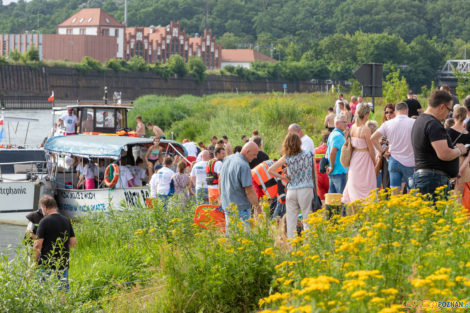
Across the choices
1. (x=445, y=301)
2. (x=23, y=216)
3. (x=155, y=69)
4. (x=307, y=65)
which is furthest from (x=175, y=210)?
(x=307, y=65)

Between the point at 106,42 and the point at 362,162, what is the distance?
118921 millimetres

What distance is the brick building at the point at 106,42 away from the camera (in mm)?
122000

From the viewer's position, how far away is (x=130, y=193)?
16.3 meters

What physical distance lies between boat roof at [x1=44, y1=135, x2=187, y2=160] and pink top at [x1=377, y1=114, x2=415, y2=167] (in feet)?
28.6

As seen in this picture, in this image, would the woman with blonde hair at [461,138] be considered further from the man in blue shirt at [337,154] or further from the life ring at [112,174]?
the life ring at [112,174]

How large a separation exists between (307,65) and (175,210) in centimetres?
12566

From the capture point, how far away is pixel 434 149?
7102mm

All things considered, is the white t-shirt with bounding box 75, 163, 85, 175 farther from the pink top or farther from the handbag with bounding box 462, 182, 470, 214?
the handbag with bounding box 462, 182, 470, 214

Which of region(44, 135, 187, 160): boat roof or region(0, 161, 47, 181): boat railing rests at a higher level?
region(44, 135, 187, 160): boat roof

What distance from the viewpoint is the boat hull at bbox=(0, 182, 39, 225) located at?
18797 mm

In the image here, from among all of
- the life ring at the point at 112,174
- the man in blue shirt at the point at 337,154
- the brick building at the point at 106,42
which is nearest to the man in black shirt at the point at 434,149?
the man in blue shirt at the point at 337,154

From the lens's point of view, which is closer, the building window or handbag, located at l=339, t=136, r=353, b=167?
handbag, located at l=339, t=136, r=353, b=167

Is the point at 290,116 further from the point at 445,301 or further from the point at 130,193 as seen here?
the point at 445,301

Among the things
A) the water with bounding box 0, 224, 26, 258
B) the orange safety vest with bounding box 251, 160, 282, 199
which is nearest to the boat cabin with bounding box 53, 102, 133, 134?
the water with bounding box 0, 224, 26, 258
